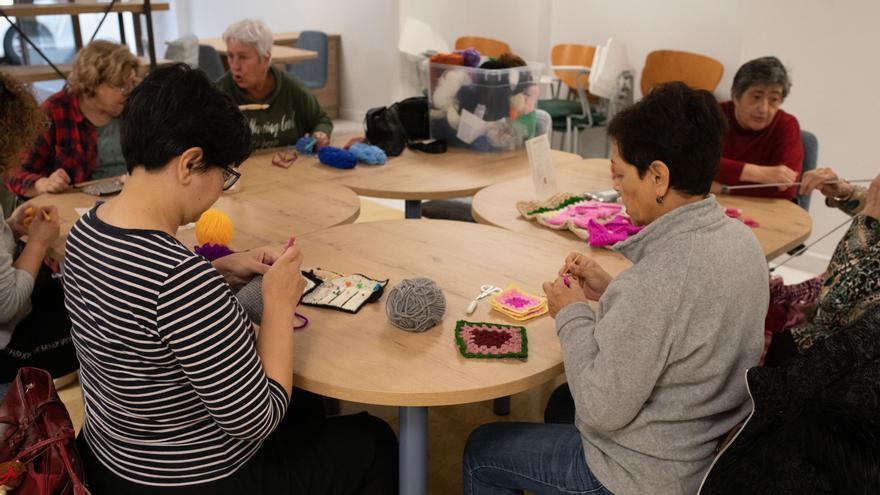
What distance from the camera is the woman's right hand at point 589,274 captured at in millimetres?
1694

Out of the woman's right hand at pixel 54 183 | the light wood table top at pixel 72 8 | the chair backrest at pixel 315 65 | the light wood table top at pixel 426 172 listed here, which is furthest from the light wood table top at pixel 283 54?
the woman's right hand at pixel 54 183

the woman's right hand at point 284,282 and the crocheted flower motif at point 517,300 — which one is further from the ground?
the woman's right hand at point 284,282

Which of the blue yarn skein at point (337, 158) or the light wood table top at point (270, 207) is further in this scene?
the blue yarn skein at point (337, 158)

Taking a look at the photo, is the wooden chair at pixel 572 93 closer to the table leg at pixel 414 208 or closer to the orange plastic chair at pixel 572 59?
the orange plastic chair at pixel 572 59

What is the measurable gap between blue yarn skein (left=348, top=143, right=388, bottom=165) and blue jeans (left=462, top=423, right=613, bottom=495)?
5.24 feet

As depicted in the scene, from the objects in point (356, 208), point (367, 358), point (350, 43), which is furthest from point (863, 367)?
point (350, 43)

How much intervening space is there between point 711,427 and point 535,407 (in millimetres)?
1471

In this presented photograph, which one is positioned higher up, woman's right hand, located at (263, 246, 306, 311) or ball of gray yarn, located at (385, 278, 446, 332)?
woman's right hand, located at (263, 246, 306, 311)

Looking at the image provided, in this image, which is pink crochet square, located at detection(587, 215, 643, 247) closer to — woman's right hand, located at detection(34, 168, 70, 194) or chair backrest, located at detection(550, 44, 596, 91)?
woman's right hand, located at detection(34, 168, 70, 194)

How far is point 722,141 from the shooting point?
1.37 metres

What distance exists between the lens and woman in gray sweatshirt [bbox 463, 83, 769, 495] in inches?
49.6

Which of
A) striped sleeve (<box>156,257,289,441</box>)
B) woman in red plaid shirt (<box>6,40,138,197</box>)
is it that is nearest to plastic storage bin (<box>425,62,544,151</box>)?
woman in red plaid shirt (<box>6,40,138,197</box>)

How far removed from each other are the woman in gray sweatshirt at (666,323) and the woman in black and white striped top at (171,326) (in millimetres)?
543

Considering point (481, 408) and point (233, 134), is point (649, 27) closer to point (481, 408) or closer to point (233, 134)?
point (481, 408)
